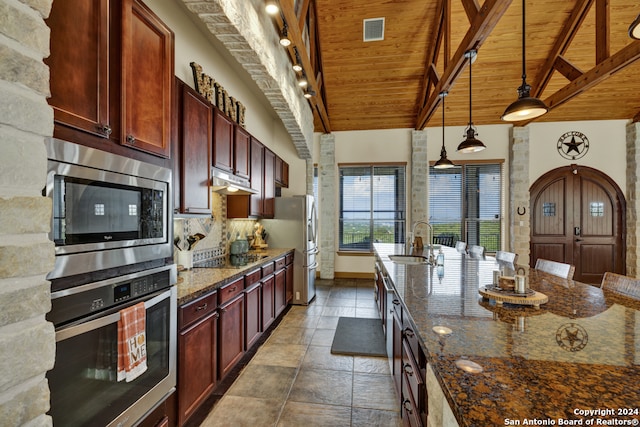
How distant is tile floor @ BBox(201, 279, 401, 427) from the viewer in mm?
2033

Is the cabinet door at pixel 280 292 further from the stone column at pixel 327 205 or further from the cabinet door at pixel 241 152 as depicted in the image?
the stone column at pixel 327 205

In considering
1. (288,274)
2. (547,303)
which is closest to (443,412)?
(547,303)

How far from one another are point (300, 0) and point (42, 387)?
4.32 m

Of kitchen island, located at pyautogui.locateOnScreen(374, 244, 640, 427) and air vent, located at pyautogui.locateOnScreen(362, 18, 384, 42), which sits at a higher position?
air vent, located at pyautogui.locateOnScreen(362, 18, 384, 42)

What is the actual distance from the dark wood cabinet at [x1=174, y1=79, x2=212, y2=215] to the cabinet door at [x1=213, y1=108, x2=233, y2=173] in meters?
0.10

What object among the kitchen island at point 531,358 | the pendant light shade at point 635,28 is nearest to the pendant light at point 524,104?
the pendant light shade at point 635,28

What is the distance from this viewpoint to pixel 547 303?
1.51 metres

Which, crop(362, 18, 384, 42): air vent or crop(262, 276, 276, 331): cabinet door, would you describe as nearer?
crop(262, 276, 276, 331): cabinet door

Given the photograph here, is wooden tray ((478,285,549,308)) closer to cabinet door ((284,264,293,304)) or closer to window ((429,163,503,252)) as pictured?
cabinet door ((284,264,293,304))

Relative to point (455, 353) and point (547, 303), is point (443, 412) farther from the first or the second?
point (547, 303)

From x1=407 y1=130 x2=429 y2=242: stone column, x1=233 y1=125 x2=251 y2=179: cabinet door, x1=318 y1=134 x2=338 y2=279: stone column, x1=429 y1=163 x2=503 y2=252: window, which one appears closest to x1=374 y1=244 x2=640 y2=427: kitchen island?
x1=233 y1=125 x2=251 y2=179: cabinet door

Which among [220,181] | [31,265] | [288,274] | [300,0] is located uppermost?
[300,0]

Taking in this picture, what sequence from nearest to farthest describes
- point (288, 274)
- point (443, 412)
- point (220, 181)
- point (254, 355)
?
point (443, 412) → point (220, 181) → point (254, 355) → point (288, 274)

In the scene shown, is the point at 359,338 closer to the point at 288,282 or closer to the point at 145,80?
the point at 288,282
